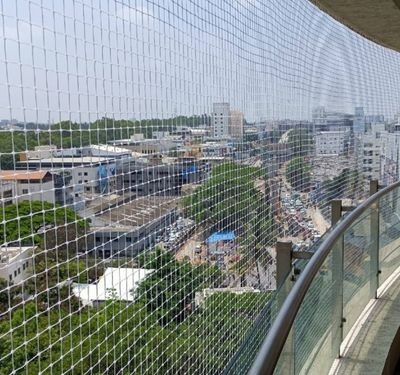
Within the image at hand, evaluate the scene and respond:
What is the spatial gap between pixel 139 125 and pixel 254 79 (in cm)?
134

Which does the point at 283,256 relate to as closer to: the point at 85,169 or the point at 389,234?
the point at 85,169

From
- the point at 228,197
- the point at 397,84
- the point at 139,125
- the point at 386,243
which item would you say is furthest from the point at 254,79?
the point at 397,84

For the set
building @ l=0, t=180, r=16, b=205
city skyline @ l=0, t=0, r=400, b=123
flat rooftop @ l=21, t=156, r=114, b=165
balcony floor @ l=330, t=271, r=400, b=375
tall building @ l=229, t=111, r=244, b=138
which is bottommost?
balcony floor @ l=330, t=271, r=400, b=375

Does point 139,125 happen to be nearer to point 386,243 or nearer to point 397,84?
point 386,243

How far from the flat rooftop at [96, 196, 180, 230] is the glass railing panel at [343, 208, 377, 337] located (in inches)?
24.1

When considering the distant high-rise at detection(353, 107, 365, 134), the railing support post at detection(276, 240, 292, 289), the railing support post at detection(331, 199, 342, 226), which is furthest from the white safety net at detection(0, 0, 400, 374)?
the distant high-rise at detection(353, 107, 365, 134)

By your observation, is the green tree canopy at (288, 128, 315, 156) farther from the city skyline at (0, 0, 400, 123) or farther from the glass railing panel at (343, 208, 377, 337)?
the glass railing panel at (343, 208, 377, 337)

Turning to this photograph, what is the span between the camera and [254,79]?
3086mm

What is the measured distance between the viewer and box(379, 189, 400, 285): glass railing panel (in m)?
2.65

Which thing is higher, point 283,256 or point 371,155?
point 371,155

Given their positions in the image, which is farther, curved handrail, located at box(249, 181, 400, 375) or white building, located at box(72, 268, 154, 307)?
white building, located at box(72, 268, 154, 307)

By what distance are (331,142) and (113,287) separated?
277cm

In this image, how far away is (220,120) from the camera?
8.31 ft

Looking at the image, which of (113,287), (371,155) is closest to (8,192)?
(113,287)
